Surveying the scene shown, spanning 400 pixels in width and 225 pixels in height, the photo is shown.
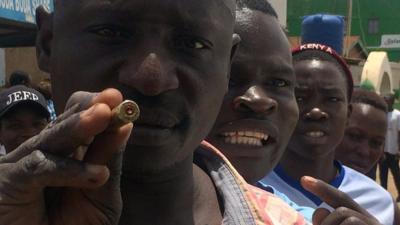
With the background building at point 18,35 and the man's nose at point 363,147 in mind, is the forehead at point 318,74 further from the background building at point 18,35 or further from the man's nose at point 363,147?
the background building at point 18,35

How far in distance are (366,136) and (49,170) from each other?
3135 mm

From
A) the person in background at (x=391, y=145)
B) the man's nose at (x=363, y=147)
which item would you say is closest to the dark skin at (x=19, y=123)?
the man's nose at (x=363, y=147)

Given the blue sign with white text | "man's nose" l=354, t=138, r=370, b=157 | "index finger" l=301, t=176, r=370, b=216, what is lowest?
"man's nose" l=354, t=138, r=370, b=157

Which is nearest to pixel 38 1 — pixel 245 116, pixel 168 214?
pixel 245 116

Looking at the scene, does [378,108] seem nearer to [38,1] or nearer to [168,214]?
[168,214]

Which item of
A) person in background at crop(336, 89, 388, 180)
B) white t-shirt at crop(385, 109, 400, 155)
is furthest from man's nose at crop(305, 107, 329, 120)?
white t-shirt at crop(385, 109, 400, 155)

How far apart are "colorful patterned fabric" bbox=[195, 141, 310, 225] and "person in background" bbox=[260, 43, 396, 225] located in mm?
951

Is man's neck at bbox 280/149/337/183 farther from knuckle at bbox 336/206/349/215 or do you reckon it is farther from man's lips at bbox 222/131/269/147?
knuckle at bbox 336/206/349/215

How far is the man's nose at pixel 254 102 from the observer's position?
1.95m

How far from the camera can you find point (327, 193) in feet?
4.60

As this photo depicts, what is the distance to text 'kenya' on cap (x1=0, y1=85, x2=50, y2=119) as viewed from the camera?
→ 128 inches

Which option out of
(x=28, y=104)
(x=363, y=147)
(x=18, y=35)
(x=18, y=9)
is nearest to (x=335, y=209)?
(x=28, y=104)

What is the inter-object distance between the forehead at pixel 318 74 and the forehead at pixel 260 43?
0.58 meters

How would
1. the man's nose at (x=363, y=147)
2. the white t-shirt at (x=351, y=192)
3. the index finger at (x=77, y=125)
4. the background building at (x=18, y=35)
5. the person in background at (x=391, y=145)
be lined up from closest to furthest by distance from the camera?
the index finger at (x=77, y=125) < the white t-shirt at (x=351, y=192) < the man's nose at (x=363, y=147) < the background building at (x=18, y=35) < the person in background at (x=391, y=145)
